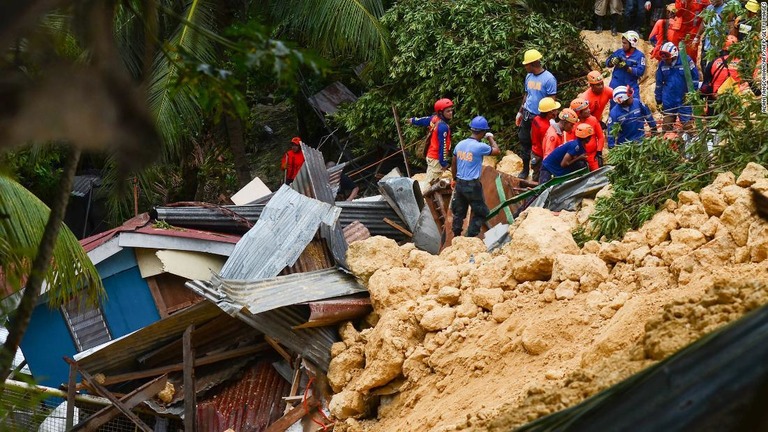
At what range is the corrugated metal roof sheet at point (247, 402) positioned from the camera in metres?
13.8

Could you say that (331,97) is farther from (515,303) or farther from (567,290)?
(567,290)

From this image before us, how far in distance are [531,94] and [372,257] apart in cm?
402

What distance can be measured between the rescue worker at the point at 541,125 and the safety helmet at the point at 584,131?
126cm

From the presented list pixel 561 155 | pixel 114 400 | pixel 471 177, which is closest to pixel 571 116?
pixel 561 155

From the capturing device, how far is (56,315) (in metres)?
16.3

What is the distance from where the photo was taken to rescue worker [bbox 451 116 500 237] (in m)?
14.4

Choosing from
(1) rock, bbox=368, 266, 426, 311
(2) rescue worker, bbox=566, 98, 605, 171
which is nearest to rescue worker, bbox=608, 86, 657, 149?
(2) rescue worker, bbox=566, 98, 605, 171

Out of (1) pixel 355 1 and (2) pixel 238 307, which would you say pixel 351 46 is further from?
(2) pixel 238 307

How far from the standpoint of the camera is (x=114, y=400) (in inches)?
538

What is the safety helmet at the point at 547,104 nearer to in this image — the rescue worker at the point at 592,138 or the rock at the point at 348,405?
the rescue worker at the point at 592,138

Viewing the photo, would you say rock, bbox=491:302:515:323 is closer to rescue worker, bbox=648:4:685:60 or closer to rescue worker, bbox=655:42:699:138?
rescue worker, bbox=655:42:699:138

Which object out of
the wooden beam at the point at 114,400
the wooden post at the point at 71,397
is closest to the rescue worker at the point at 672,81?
the wooden beam at the point at 114,400

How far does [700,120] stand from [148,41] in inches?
317

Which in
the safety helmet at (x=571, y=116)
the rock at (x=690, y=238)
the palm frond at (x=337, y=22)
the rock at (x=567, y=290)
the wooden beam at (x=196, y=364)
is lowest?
the wooden beam at (x=196, y=364)
